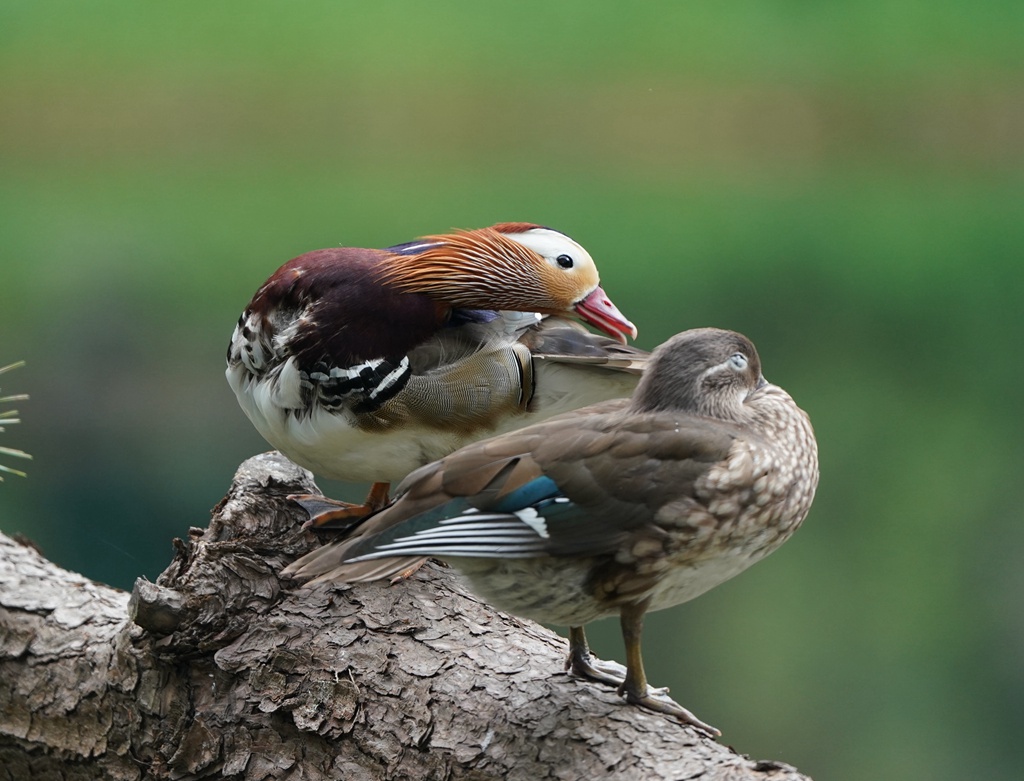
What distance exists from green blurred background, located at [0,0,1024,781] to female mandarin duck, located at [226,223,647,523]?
1.58m

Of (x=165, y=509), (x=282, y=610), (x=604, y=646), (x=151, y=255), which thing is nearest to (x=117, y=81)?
(x=151, y=255)

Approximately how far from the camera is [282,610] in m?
1.22

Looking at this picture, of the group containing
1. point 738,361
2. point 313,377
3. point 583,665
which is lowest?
point 583,665

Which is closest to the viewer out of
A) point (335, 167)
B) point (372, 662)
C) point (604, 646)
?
point (372, 662)

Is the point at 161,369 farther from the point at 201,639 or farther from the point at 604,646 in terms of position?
the point at 201,639

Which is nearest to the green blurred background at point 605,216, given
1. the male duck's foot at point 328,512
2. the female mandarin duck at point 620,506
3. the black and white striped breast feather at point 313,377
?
the male duck's foot at point 328,512

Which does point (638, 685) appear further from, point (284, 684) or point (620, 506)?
point (284, 684)

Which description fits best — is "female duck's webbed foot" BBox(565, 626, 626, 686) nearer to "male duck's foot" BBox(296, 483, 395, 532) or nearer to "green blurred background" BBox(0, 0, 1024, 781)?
"male duck's foot" BBox(296, 483, 395, 532)

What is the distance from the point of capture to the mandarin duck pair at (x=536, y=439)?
0.92 m

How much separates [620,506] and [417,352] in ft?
1.38

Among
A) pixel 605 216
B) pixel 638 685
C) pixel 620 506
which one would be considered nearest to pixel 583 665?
pixel 638 685

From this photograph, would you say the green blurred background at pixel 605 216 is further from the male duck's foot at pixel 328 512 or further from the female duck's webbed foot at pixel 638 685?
the female duck's webbed foot at pixel 638 685

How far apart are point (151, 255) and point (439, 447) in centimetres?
202

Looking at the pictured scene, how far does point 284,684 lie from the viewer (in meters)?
1.15
